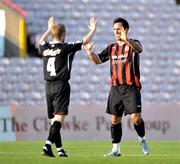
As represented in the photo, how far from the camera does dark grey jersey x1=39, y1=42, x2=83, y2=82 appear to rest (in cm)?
1012

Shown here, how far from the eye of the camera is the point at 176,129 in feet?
65.6

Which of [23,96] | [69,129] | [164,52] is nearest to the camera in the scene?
[69,129]

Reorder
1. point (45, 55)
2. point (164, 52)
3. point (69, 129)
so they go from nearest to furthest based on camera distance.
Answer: point (45, 55)
point (69, 129)
point (164, 52)

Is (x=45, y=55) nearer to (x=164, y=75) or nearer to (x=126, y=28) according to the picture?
(x=126, y=28)

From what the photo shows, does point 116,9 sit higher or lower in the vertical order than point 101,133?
higher

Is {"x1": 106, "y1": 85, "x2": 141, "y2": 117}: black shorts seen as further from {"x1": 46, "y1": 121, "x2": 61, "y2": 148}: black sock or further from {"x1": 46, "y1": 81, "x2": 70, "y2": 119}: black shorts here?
{"x1": 46, "y1": 121, "x2": 61, "y2": 148}: black sock

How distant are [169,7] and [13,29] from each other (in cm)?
524

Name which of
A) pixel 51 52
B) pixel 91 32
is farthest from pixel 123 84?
pixel 51 52

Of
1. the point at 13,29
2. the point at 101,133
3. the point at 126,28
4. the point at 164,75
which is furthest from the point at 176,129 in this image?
the point at 126,28

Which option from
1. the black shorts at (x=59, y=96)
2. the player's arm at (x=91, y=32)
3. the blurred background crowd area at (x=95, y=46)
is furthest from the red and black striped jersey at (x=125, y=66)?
the blurred background crowd area at (x=95, y=46)

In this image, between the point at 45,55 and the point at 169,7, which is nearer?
the point at 45,55

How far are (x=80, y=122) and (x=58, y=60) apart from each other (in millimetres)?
9508

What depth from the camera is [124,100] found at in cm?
1054

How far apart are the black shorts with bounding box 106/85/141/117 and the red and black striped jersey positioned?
79 mm
